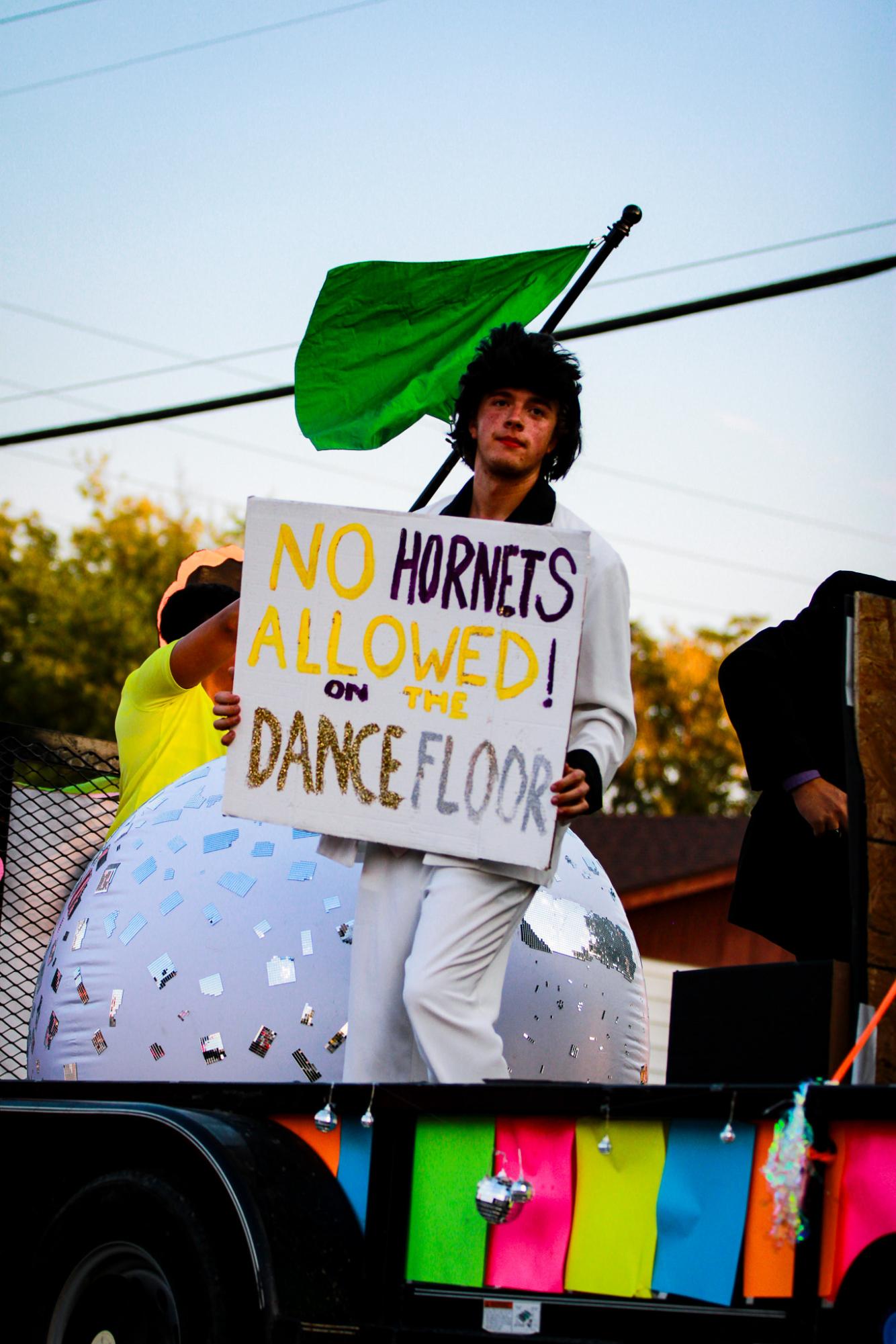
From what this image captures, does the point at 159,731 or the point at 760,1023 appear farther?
the point at 159,731

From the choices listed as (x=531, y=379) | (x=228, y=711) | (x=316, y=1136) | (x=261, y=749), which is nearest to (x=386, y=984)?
(x=316, y=1136)

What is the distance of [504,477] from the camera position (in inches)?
156

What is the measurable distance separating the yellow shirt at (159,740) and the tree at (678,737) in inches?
1684

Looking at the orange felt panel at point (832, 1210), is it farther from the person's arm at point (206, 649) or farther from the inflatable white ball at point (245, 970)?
the person's arm at point (206, 649)

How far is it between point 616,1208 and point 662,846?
83.4ft

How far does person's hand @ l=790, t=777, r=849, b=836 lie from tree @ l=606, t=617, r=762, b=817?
4414cm

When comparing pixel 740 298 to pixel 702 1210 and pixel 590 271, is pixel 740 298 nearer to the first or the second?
pixel 590 271

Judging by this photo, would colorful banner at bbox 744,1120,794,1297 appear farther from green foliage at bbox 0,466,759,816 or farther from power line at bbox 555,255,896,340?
green foliage at bbox 0,466,759,816

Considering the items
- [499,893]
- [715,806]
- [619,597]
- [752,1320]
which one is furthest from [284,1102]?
[715,806]

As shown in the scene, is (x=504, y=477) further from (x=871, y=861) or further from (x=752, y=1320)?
(x=752, y=1320)

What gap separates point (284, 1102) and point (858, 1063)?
1120mm

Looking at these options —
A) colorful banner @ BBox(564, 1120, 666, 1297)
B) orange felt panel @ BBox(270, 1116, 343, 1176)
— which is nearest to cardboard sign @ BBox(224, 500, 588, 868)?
orange felt panel @ BBox(270, 1116, 343, 1176)

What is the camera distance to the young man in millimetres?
3533

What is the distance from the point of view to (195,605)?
19.0 ft
